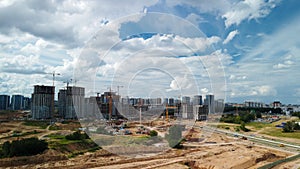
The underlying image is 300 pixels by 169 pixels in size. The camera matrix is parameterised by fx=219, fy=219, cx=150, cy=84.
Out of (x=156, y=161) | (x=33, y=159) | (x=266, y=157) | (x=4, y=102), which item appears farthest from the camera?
(x=4, y=102)

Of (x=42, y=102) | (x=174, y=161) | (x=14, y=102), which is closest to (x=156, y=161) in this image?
(x=174, y=161)

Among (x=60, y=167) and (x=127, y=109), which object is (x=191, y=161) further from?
(x=127, y=109)

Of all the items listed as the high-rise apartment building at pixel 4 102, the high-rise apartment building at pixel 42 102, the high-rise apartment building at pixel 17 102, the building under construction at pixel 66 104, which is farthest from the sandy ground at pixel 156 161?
the high-rise apartment building at pixel 17 102

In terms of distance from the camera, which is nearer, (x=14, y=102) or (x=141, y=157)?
(x=141, y=157)

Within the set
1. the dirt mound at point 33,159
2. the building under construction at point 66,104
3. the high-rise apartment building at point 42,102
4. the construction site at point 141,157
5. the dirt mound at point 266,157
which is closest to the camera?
the dirt mound at point 33,159

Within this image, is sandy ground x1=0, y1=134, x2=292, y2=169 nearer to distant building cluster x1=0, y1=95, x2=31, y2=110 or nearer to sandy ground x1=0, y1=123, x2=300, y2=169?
sandy ground x1=0, y1=123, x2=300, y2=169

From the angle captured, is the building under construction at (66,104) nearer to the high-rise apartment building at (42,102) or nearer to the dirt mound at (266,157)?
the high-rise apartment building at (42,102)

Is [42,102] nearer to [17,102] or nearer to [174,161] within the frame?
[17,102]

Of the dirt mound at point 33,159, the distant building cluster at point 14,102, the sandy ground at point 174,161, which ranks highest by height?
the distant building cluster at point 14,102

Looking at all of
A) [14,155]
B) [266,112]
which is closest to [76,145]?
[14,155]

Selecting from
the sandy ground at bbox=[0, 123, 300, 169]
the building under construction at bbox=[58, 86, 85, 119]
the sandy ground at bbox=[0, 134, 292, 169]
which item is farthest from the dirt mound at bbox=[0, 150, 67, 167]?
the building under construction at bbox=[58, 86, 85, 119]
